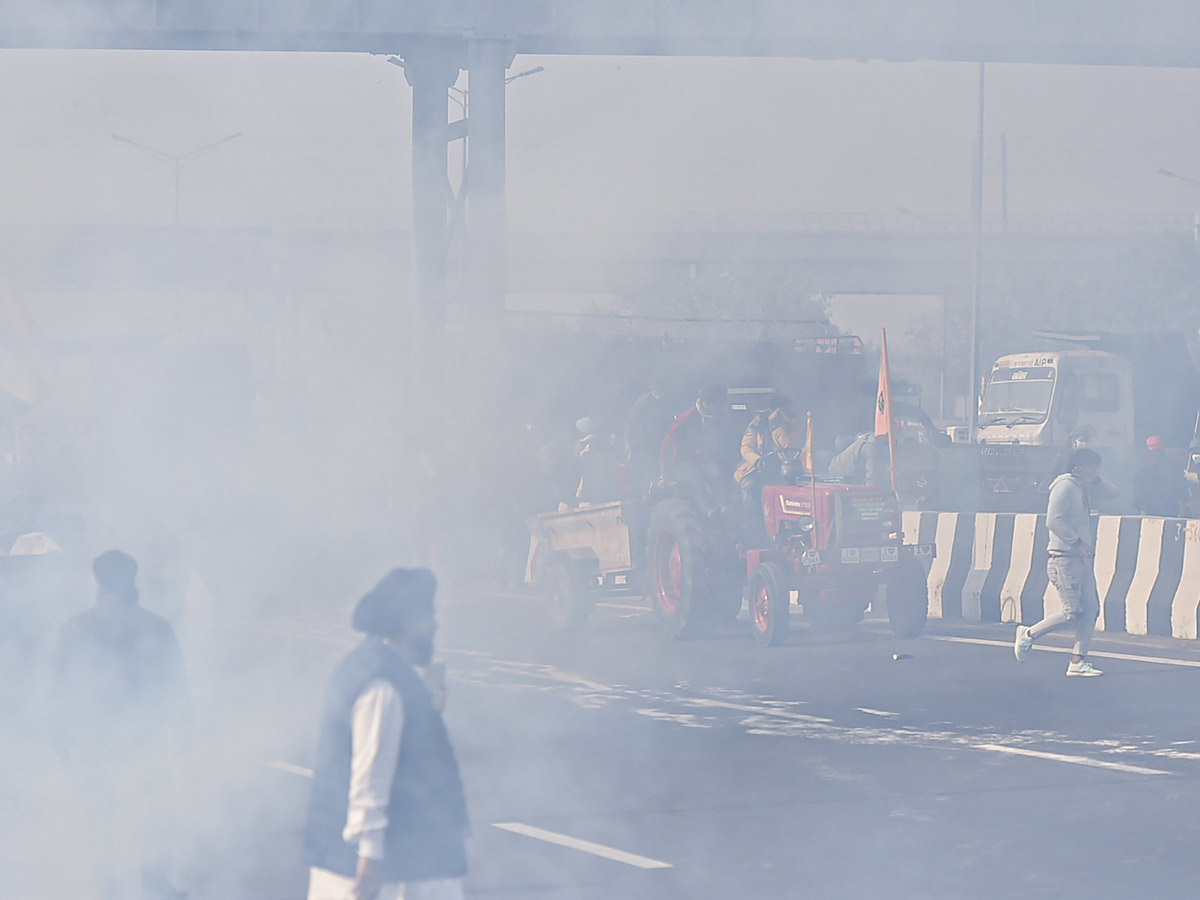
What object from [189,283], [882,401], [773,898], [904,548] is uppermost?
[189,283]

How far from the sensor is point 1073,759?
8250mm

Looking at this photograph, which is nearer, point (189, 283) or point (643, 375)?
point (643, 375)

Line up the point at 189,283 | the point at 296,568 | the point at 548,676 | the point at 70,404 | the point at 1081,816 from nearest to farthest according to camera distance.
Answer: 1. the point at 1081,816
2. the point at 548,676
3. the point at 296,568
4. the point at 70,404
5. the point at 189,283

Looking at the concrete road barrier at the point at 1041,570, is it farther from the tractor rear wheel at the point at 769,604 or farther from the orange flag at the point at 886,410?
the tractor rear wheel at the point at 769,604

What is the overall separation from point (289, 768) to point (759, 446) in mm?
5399

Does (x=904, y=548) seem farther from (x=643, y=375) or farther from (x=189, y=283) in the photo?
(x=189, y=283)

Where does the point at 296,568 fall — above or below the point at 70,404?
below

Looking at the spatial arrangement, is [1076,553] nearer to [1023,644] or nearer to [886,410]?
[1023,644]

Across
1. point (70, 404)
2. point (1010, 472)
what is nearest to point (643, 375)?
point (1010, 472)

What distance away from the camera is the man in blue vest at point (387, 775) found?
3.95 metres

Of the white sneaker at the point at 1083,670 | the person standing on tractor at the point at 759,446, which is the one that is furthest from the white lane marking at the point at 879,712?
the person standing on tractor at the point at 759,446

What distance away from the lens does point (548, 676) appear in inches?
446

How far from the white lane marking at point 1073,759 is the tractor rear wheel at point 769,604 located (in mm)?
3604

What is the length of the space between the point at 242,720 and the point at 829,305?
54.7m
